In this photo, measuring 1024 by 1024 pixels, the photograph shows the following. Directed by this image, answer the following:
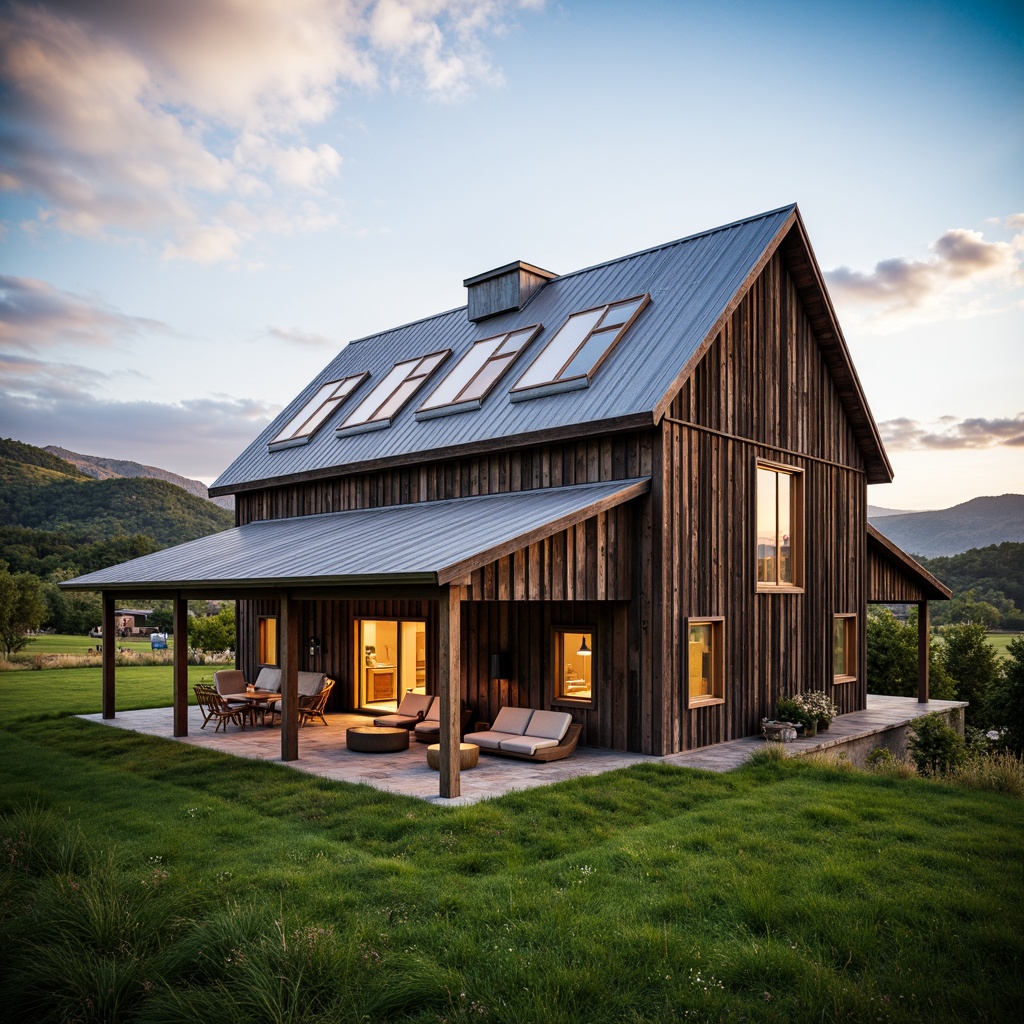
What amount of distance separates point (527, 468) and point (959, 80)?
9.73m

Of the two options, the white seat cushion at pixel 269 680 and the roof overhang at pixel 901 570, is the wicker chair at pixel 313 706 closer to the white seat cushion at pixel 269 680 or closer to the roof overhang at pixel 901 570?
the white seat cushion at pixel 269 680

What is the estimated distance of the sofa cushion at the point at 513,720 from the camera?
1088 cm

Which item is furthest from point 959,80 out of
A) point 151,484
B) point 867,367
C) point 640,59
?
point 151,484

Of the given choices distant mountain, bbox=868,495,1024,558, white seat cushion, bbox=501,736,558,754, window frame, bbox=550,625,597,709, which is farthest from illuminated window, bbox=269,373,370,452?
distant mountain, bbox=868,495,1024,558

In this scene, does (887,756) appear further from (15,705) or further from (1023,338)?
(15,705)

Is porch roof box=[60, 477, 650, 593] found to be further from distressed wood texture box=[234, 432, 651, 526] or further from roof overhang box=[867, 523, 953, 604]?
roof overhang box=[867, 523, 953, 604]

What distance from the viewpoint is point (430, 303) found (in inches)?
3497

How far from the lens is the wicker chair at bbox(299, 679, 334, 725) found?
1328cm

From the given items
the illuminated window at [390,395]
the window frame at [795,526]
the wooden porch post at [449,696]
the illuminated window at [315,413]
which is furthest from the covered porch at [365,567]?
the window frame at [795,526]

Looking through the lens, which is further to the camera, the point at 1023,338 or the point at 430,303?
the point at 430,303

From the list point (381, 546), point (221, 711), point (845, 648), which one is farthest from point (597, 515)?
point (845, 648)

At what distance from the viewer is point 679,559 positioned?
10.8m

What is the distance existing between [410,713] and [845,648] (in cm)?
893

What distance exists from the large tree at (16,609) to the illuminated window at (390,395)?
17288mm
